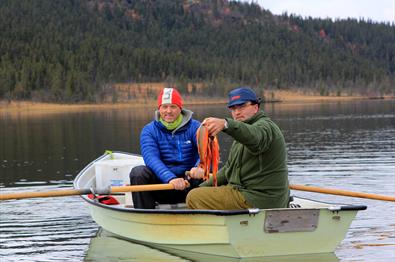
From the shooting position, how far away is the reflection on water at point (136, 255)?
10641mm

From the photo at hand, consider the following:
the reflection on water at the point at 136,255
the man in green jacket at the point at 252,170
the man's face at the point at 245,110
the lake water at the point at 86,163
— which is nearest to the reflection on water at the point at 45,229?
the lake water at the point at 86,163

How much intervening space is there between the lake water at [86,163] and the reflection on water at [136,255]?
0.02m

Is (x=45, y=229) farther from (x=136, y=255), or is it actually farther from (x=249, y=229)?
(x=249, y=229)

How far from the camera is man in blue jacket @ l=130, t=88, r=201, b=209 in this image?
1173 centimetres

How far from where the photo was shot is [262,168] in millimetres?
9820

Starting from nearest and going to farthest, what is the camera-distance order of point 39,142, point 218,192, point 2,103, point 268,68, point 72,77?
point 218,192
point 39,142
point 2,103
point 72,77
point 268,68

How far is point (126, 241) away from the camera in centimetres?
1275

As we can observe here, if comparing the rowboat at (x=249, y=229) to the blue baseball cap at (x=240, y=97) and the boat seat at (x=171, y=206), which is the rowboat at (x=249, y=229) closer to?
the boat seat at (x=171, y=206)

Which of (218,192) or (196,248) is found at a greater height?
(218,192)

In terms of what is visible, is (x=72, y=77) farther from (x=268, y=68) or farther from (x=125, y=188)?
(x=125, y=188)

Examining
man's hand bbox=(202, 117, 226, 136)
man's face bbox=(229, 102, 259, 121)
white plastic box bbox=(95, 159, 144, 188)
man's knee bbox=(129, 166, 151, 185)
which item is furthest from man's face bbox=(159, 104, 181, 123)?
white plastic box bbox=(95, 159, 144, 188)

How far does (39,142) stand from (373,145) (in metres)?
18.1

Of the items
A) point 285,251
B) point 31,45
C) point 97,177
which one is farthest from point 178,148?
point 31,45

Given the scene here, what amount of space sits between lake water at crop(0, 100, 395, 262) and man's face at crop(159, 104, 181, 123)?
2.24 metres
